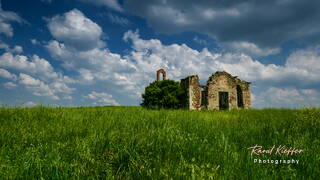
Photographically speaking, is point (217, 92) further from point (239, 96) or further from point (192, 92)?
point (239, 96)

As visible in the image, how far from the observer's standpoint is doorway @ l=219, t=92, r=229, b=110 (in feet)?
95.4

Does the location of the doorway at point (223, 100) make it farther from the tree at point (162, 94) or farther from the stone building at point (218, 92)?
the tree at point (162, 94)

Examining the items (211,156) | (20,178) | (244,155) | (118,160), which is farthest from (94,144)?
(244,155)

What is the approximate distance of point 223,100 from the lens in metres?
29.7

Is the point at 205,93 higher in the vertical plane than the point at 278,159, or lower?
higher

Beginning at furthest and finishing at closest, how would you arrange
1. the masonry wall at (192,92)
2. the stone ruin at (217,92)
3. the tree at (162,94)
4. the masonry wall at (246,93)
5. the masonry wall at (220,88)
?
the masonry wall at (246,93), the masonry wall at (220,88), the stone ruin at (217,92), the masonry wall at (192,92), the tree at (162,94)

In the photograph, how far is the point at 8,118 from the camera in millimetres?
8016

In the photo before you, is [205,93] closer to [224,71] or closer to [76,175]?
[224,71]

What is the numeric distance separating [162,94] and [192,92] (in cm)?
379

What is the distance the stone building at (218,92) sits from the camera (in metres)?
26.5

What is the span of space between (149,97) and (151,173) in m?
21.3
